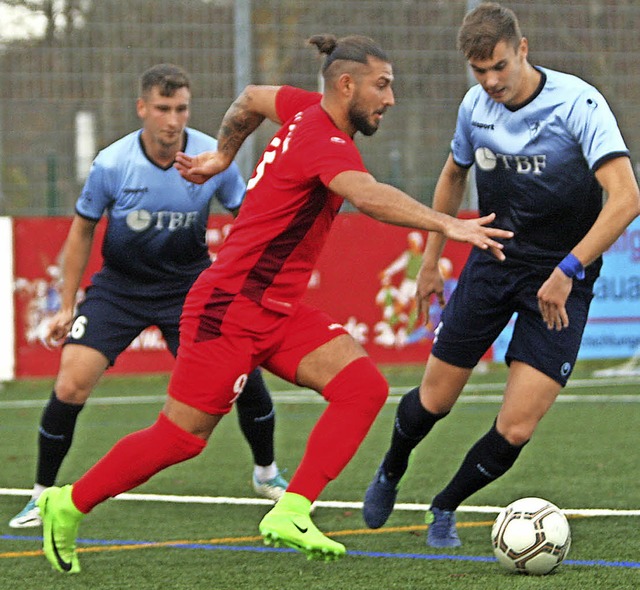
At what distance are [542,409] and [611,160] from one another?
1013mm

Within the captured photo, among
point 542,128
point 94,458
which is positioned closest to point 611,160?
point 542,128

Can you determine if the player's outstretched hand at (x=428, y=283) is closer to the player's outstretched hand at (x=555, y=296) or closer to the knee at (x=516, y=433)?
the knee at (x=516, y=433)

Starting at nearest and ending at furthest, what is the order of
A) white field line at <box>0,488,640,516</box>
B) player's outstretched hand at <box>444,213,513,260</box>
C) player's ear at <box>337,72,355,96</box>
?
player's outstretched hand at <box>444,213,513,260</box>
player's ear at <box>337,72,355,96</box>
white field line at <box>0,488,640,516</box>

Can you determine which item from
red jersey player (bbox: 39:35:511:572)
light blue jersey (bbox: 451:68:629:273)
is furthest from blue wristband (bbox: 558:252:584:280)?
light blue jersey (bbox: 451:68:629:273)

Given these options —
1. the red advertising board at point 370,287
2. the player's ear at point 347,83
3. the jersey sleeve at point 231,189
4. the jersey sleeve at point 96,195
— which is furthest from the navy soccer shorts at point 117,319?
the red advertising board at point 370,287

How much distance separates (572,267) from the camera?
5.09m

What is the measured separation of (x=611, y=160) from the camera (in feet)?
17.0

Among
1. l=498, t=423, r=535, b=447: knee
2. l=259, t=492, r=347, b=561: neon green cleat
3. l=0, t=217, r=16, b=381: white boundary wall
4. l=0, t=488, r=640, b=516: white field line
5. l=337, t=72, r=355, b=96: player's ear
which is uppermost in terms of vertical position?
l=337, t=72, r=355, b=96: player's ear

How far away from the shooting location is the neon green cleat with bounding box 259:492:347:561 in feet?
15.5

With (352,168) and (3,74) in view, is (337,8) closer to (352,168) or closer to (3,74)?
(3,74)

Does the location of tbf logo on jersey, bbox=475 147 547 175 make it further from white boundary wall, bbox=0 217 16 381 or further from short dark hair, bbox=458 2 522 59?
white boundary wall, bbox=0 217 16 381

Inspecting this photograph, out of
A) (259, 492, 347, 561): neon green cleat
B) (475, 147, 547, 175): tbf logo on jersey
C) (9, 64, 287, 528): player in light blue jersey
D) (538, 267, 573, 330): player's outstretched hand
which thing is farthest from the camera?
(9, 64, 287, 528): player in light blue jersey

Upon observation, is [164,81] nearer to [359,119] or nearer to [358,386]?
[359,119]

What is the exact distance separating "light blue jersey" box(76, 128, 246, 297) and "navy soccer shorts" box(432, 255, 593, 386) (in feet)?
5.19
